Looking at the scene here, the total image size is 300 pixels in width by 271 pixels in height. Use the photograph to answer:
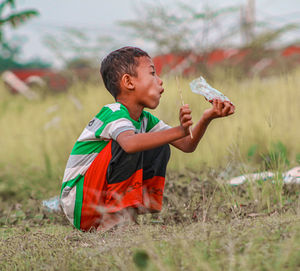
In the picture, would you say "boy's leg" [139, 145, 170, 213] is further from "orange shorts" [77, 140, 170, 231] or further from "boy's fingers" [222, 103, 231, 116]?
"boy's fingers" [222, 103, 231, 116]

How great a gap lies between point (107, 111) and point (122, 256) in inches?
31.3

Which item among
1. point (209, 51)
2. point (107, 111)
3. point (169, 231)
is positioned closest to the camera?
point (169, 231)

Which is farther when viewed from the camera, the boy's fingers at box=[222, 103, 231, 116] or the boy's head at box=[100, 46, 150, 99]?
the boy's head at box=[100, 46, 150, 99]

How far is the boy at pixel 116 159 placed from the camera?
202cm

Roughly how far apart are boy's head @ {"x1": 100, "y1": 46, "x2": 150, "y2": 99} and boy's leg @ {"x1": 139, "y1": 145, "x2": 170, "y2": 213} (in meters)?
0.36

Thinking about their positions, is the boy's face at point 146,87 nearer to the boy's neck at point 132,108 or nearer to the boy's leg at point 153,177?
the boy's neck at point 132,108

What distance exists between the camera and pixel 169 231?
1737 mm

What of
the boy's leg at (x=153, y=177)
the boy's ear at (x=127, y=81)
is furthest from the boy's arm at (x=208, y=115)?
the boy's ear at (x=127, y=81)

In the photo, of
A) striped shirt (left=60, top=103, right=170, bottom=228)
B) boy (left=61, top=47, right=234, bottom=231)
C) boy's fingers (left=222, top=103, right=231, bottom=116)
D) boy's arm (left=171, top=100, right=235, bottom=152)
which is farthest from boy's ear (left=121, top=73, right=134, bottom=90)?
boy's fingers (left=222, top=103, right=231, bottom=116)

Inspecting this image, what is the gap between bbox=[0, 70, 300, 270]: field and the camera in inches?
51.3

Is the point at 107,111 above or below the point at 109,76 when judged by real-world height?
below

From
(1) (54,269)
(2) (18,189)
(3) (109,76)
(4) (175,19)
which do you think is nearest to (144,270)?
(1) (54,269)

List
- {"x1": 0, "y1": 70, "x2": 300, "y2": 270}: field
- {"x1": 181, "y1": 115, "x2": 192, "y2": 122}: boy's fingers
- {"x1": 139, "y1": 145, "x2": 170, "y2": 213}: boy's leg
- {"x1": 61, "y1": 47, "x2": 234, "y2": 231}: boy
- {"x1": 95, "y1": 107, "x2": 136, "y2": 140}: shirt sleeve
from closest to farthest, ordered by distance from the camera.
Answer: {"x1": 0, "y1": 70, "x2": 300, "y2": 270}: field < {"x1": 181, "y1": 115, "x2": 192, "y2": 122}: boy's fingers < {"x1": 95, "y1": 107, "x2": 136, "y2": 140}: shirt sleeve < {"x1": 61, "y1": 47, "x2": 234, "y2": 231}: boy < {"x1": 139, "y1": 145, "x2": 170, "y2": 213}: boy's leg

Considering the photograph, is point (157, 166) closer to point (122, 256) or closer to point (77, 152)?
point (77, 152)
